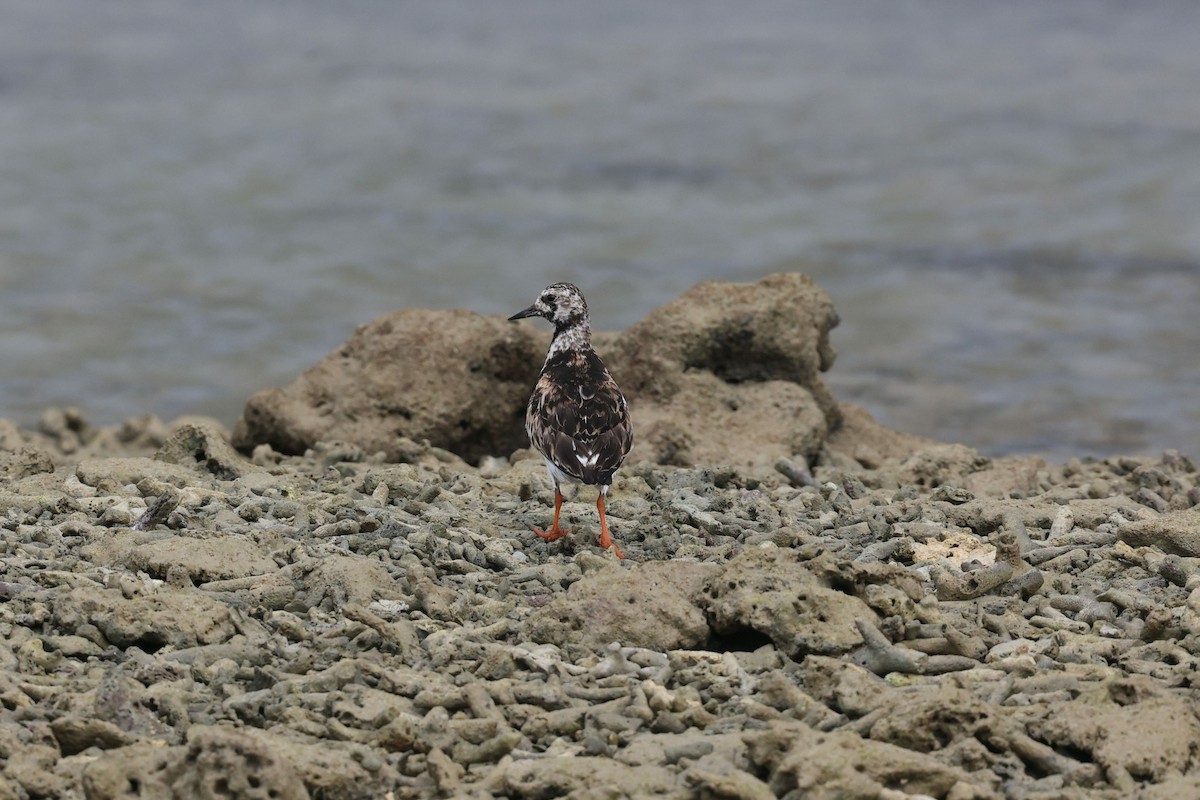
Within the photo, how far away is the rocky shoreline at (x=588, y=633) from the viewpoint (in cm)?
621

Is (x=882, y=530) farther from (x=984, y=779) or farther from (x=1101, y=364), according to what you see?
(x=1101, y=364)

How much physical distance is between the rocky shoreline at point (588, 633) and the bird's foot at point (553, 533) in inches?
1.9

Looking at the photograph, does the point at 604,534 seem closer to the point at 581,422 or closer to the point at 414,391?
the point at 581,422

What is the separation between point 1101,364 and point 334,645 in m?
13.2

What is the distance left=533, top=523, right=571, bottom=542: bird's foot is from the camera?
8.90 meters

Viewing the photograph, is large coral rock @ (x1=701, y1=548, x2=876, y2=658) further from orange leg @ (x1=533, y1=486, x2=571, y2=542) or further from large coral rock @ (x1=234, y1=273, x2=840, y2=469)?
large coral rock @ (x1=234, y1=273, x2=840, y2=469)

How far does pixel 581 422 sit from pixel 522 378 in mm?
3209

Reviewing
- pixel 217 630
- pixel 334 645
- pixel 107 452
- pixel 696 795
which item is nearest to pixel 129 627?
pixel 217 630

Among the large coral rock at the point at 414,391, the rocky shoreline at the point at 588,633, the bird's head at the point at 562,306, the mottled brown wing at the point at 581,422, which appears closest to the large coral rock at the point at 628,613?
the rocky shoreline at the point at 588,633

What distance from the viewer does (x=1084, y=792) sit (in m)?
6.24

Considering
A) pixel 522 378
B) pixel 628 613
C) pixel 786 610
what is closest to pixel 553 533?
pixel 628 613

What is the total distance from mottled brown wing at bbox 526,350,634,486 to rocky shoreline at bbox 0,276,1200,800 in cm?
36

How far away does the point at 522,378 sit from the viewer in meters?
12.7

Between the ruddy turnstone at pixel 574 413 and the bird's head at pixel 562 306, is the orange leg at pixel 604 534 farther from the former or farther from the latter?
the bird's head at pixel 562 306
